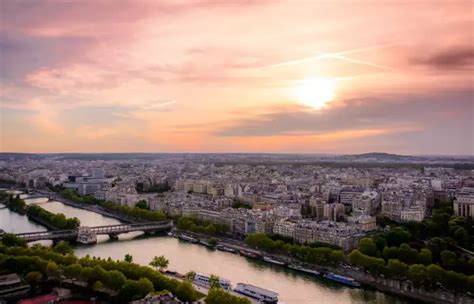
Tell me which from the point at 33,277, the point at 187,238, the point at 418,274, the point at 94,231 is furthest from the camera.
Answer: the point at 94,231

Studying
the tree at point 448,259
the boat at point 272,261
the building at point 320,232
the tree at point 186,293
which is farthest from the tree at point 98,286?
the tree at point 448,259

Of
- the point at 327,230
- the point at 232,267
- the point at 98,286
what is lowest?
the point at 232,267

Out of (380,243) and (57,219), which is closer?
(380,243)

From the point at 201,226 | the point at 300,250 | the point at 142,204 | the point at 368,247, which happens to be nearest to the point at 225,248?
the point at 201,226

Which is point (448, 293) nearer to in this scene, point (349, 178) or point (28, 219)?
point (28, 219)

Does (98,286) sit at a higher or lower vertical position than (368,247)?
lower

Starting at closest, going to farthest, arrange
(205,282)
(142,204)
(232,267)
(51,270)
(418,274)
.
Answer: (51,270), (418,274), (205,282), (232,267), (142,204)

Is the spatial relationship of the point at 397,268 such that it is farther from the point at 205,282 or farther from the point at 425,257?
the point at 205,282
